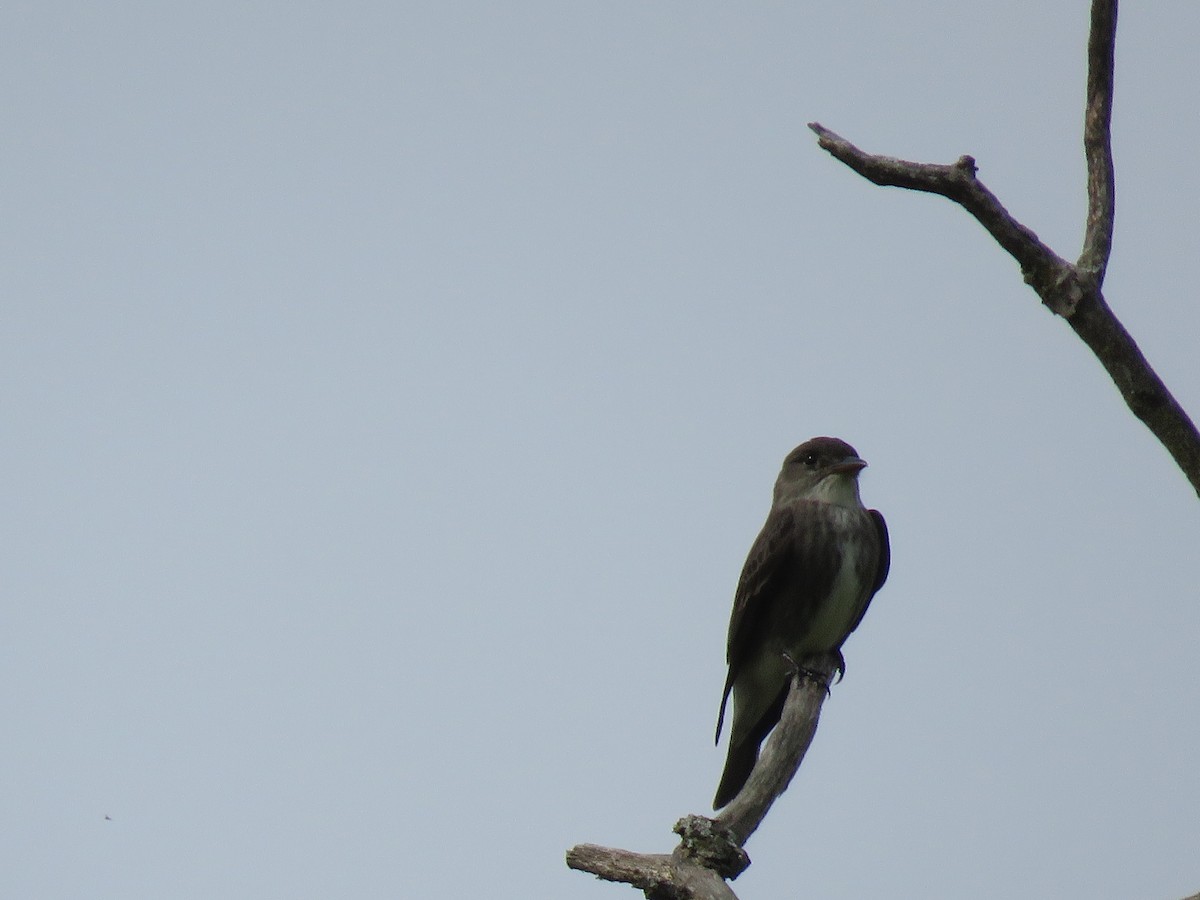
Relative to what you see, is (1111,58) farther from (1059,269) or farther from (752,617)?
(752,617)

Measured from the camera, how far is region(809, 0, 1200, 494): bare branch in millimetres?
4434

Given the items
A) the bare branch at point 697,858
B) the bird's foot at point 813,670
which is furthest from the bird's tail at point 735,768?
the bare branch at point 697,858

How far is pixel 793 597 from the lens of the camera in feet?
26.5

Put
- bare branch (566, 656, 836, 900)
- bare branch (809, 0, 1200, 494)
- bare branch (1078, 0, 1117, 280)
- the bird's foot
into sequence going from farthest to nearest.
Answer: the bird's foot < bare branch (1078, 0, 1117, 280) < bare branch (566, 656, 836, 900) < bare branch (809, 0, 1200, 494)

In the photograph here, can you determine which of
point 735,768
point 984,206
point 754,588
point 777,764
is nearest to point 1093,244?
point 984,206

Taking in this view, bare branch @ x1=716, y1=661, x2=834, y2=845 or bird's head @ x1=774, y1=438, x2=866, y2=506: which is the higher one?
bird's head @ x1=774, y1=438, x2=866, y2=506

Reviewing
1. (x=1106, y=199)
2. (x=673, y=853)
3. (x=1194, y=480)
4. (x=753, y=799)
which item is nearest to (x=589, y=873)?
(x=673, y=853)

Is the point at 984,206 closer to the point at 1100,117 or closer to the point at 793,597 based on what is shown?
the point at 1100,117

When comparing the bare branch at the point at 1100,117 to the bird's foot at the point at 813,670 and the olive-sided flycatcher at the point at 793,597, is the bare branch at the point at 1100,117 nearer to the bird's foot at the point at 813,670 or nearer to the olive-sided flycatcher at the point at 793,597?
the bird's foot at the point at 813,670

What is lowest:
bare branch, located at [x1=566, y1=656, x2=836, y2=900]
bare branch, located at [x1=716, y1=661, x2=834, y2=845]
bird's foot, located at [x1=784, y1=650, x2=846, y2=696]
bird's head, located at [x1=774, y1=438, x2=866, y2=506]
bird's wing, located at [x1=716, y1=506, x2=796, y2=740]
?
bare branch, located at [x1=566, y1=656, x2=836, y2=900]

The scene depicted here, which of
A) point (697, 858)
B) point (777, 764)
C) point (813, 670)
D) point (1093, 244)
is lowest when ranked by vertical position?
point (697, 858)

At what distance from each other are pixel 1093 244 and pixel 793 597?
3.71 meters

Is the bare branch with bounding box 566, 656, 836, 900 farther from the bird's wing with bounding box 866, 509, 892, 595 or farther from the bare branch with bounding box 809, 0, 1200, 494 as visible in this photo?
the bird's wing with bounding box 866, 509, 892, 595

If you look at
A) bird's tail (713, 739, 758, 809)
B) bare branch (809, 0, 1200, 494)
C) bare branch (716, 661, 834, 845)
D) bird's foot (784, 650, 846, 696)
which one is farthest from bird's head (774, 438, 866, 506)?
bare branch (809, 0, 1200, 494)
